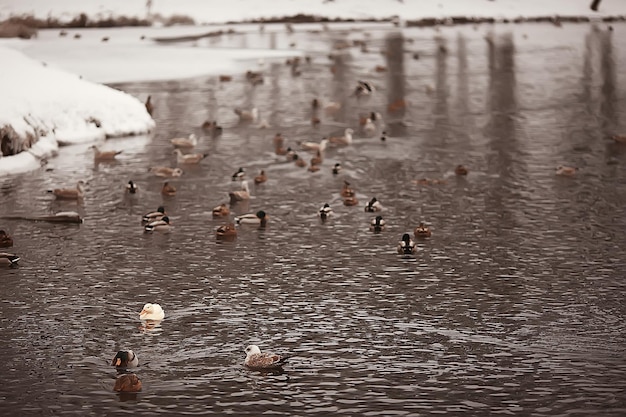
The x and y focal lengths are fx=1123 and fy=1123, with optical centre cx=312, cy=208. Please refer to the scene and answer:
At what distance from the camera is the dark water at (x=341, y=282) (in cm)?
1039

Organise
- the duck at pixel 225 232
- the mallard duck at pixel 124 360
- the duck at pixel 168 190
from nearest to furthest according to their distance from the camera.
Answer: the mallard duck at pixel 124 360 → the duck at pixel 225 232 → the duck at pixel 168 190

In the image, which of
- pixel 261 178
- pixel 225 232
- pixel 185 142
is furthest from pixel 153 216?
pixel 185 142

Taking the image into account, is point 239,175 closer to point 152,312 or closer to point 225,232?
point 225,232

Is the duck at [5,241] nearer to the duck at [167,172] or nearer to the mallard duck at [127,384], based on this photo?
the duck at [167,172]

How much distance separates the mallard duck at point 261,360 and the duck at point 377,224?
6.35 meters

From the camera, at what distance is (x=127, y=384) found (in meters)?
10.3

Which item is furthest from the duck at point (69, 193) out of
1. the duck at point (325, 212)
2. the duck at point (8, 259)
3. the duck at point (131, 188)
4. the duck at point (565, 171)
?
the duck at point (565, 171)

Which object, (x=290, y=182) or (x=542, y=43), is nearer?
(x=290, y=182)

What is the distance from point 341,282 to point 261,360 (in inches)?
135

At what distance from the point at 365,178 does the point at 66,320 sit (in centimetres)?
998

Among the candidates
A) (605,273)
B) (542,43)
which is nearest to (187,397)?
(605,273)

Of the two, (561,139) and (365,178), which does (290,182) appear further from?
(561,139)

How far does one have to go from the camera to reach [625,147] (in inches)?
986

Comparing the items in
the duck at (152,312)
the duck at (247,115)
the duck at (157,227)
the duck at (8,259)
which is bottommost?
the duck at (152,312)
